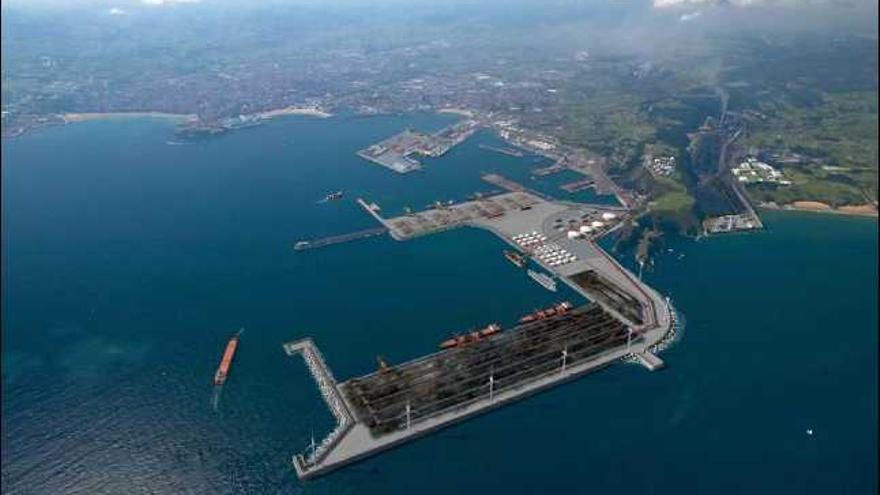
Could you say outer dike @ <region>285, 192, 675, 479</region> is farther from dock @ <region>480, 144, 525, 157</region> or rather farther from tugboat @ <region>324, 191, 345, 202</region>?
dock @ <region>480, 144, 525, 157</region>

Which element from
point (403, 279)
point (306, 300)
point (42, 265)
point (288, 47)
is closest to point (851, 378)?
point (403, 279)

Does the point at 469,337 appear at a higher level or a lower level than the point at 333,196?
higher

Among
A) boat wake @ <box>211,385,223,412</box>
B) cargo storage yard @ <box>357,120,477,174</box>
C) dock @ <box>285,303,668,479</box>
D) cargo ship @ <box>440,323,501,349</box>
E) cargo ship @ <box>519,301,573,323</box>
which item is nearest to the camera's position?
dock @ <box>285,303,668,479</box>

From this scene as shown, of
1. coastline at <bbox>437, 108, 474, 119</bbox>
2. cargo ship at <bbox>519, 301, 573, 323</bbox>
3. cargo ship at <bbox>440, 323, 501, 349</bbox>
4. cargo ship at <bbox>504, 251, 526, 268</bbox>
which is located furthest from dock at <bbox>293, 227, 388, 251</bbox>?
coastline at <bbox>437, 108, 474, 119</bbox>

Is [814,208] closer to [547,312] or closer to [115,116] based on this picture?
[547,312]

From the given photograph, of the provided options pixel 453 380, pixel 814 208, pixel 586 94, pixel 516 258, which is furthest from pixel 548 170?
pixel 586 94
